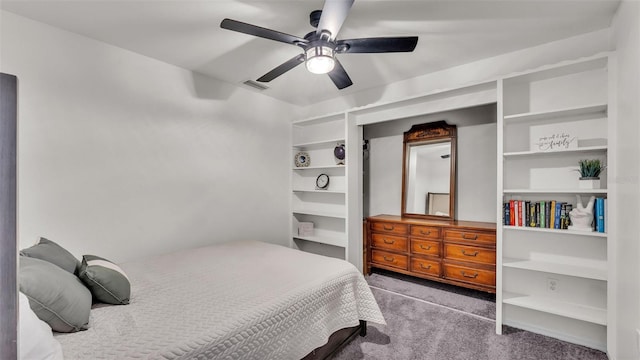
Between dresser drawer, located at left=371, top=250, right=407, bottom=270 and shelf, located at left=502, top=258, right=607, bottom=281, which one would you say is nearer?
shelf, located at left=502, top=258, right=607, bottom=281

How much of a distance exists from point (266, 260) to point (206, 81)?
6.72 ft

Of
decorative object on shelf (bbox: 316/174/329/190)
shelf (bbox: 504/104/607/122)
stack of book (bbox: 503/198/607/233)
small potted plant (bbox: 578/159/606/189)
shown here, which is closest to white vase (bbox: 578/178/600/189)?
small potted plant (bbox: 578/159/606/189)

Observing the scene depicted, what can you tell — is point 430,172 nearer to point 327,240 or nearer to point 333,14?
point 327,240

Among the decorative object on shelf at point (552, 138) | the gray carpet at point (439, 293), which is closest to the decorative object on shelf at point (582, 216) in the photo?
the decorative object on shelf at point (552, 138)

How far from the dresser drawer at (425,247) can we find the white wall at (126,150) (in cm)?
188

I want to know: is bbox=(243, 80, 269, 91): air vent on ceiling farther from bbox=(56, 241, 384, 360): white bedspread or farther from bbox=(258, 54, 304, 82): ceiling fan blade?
bbox=(56, 241, 384, 360): white bedspread

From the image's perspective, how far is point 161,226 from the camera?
2.65 metres

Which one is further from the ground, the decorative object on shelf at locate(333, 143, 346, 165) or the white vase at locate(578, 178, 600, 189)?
the decorative object on shelf at locate(333, 143, 346, 165)

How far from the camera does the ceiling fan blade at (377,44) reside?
5.61 feet

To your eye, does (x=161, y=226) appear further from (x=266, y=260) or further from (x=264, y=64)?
(x=264, y=64)

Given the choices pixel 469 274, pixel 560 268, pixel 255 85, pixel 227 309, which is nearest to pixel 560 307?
pixel 560 268

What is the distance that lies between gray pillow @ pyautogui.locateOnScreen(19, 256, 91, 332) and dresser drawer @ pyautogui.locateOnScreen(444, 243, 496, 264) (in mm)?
3070

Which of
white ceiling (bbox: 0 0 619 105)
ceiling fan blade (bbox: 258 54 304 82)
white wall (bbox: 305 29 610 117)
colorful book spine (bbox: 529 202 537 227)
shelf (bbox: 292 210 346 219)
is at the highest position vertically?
white ceiling (bbox: 0 0 619 105)

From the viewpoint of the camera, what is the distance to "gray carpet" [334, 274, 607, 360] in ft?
6.52
